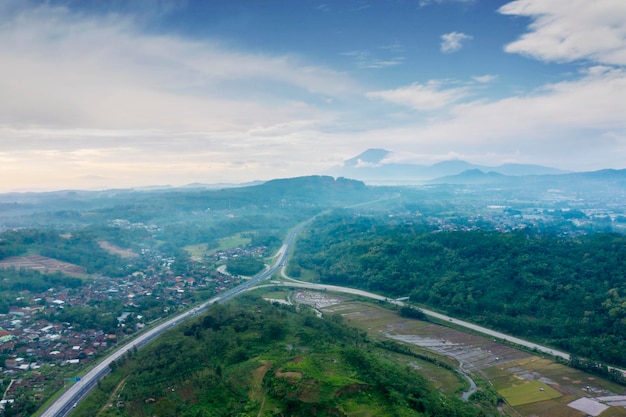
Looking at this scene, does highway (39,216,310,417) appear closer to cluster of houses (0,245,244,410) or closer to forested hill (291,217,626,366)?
cluster of houses (0,245,244,410)

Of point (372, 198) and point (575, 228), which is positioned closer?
point (575, 228)

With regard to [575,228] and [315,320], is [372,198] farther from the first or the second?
[315,320]

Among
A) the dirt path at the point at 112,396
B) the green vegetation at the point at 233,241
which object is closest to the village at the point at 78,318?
the dirt path at the point at 112,396

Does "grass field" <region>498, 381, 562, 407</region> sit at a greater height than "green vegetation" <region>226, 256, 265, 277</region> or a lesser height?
lesser

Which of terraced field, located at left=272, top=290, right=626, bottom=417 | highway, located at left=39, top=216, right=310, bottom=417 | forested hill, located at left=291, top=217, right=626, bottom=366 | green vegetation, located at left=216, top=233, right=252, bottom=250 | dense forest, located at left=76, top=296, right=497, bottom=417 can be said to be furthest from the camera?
green vegetation, located at left=216, top=233, right=252, bottom=250

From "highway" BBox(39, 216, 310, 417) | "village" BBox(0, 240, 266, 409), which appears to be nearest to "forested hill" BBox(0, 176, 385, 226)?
"village" BBox(0, 240, 266, 409)

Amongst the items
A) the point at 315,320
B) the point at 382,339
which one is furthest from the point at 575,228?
the point at 315,320

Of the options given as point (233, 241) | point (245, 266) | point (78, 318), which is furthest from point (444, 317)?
point (233, 241)
